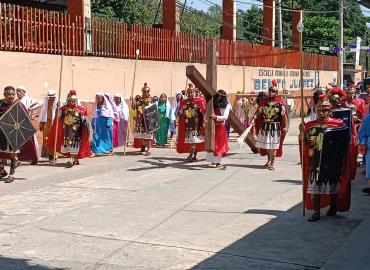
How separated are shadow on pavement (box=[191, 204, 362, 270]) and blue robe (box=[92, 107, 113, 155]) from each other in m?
7.61

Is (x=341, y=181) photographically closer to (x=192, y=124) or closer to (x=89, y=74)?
(x=192, y=124)

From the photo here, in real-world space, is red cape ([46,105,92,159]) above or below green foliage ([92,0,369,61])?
below

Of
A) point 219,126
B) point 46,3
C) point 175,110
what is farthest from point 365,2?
point 46,3

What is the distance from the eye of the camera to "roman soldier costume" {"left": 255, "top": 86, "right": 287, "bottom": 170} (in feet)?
41.0

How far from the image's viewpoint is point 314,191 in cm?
778

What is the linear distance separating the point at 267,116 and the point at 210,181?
223 cm

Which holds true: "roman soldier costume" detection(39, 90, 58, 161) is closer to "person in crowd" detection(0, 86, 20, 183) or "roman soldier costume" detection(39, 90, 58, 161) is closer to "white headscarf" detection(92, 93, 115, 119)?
"white headscarf" detection(92, 93, 115, 119)

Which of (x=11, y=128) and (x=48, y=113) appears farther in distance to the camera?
(x=48, y=113)

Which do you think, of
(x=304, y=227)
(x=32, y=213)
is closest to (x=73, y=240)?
(x=32, y=213)

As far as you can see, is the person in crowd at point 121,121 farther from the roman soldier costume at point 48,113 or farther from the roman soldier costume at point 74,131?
the roman soldier costume at point 74,131

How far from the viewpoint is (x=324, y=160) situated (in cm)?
775

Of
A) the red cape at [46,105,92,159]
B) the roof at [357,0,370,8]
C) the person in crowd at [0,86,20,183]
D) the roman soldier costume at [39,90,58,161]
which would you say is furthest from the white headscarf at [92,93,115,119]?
the roof at [357,0,370,8]

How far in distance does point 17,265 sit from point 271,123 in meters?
7.74

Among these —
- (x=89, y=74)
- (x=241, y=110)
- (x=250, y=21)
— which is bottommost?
(x=241, y=110)
